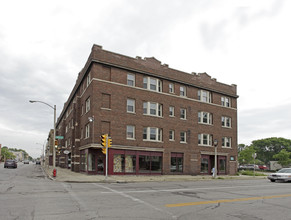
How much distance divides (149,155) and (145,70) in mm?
9626

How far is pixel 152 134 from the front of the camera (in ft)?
105

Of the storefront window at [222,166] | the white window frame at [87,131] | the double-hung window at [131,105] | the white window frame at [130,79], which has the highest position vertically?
the white window frame at [130,79]

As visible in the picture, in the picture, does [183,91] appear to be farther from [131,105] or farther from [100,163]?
[100,163]

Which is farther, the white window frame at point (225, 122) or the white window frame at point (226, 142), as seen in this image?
the white window frame at point (225, 122)

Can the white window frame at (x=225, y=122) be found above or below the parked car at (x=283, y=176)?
above

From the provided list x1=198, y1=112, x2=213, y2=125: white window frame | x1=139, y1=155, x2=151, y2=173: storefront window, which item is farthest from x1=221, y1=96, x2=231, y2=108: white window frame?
x1=139, y1=155, x2=151, y2=173: storefront window

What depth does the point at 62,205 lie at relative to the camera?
10039mm

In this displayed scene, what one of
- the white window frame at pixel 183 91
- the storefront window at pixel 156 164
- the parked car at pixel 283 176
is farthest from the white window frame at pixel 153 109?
the parked car at pixel 283 176

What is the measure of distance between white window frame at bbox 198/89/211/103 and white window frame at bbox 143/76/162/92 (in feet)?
21.8

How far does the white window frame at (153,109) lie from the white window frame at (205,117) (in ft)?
21.2

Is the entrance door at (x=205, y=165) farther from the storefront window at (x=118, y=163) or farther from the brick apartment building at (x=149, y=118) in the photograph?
the storefront window at (x=118, y=163)

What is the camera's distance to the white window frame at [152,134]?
31.5 metres

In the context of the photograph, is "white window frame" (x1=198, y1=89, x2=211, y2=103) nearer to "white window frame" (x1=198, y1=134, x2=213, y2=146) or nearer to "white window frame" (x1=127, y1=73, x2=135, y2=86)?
"white window frame" (x1=198, y1=134, x2=213, y2=146)

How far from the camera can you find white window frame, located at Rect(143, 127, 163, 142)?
103 ft
